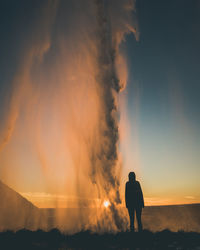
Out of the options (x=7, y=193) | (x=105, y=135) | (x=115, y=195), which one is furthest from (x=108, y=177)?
(x=7, y=193)

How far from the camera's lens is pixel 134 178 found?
1173cm

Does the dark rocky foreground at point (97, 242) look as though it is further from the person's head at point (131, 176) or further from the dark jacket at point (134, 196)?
the person's head at point (131, 176)

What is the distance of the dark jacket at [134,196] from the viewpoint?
11.4 m

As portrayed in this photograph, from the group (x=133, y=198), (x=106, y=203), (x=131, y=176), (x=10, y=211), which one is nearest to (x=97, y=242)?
(x=133, y=198)

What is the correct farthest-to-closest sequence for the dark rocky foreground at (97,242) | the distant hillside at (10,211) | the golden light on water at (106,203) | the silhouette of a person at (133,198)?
the distant hillside at (10,211) → the golden light on water at (106,203) → the silhouette of a person at (133,198) → the dark rocky foreground at (97,242)

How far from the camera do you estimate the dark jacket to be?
1137 centimetres

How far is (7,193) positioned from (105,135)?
6880cm

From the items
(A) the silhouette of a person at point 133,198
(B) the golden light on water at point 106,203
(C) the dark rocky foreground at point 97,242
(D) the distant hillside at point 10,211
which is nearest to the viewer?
(C) the dark rocky foreground at point 97,242

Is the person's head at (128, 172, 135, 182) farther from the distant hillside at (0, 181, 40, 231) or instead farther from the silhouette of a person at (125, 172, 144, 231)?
the distant hillside at (0, 181, 40, 231)

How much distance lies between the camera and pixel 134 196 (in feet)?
37.4

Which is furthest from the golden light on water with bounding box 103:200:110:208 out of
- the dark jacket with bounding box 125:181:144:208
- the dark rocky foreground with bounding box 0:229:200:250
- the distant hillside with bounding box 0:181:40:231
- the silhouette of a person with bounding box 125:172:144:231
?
the distant hillside with bounding box 0:181:40:231

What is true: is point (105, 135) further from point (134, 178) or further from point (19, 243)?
point (19, 243)

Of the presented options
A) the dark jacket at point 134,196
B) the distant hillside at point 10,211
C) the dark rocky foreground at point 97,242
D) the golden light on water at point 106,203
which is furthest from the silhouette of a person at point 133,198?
the distant hillside at point 10,211

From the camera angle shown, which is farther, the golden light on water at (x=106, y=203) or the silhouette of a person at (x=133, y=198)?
the golden light on water at (x=106, y=203)
